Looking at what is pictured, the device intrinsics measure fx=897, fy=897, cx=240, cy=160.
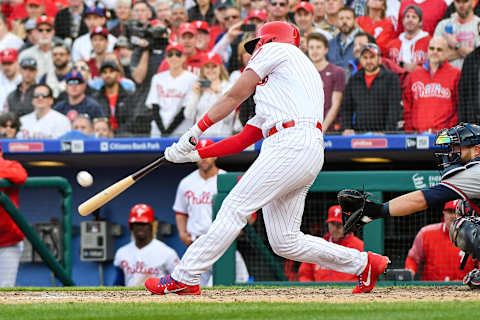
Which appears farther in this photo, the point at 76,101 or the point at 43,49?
the point at 43,49

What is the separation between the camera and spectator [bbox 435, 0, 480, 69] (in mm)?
9656

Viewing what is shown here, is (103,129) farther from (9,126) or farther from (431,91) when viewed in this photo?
(431,91)

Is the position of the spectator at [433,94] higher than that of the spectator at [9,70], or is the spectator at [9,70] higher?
the spectator at [9,70]

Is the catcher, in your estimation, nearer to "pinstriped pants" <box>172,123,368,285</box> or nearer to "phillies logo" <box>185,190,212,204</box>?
"pinstriped pants" <box>172,123,368,285</box>

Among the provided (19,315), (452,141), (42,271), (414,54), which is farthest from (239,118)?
(19,315)

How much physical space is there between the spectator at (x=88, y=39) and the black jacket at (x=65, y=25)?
0.13 metres

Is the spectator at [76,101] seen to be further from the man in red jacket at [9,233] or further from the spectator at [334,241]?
the spectator at [334,241]

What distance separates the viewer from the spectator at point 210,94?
9.99 metres

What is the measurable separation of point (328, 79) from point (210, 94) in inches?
52.6

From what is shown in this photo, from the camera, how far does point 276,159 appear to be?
5340mm

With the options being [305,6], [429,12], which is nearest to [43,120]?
[305,6]

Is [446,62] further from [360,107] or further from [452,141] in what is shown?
[452,141]

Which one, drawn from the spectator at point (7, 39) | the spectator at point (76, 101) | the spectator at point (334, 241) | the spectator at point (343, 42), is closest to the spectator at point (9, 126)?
the spectator at point (76, 101)

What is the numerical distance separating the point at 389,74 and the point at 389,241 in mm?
2166
